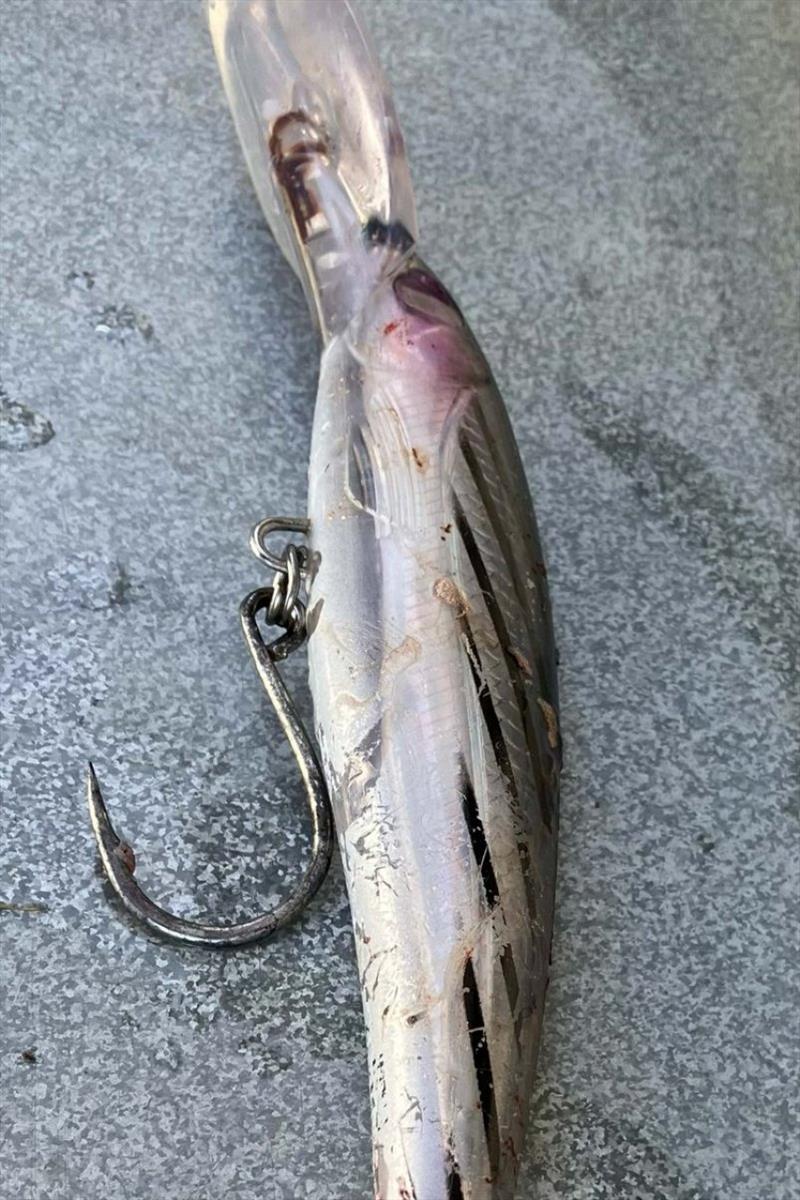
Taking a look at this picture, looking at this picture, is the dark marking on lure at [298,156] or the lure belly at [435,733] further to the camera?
the dark marking on lure at [298,156]

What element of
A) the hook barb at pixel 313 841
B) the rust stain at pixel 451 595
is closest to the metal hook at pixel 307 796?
the hook barb at pixel 313 841

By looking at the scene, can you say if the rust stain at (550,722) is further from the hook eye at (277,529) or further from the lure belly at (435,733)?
the hook eye at (277,529)

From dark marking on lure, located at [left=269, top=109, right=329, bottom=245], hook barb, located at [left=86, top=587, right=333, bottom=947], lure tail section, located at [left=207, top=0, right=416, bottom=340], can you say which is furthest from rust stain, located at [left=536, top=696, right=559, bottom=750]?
dark marking on lure, located at [left=269, top=109, right=329, bottom=245]

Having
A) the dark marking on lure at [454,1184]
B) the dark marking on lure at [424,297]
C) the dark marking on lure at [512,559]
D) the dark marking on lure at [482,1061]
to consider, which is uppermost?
the dark marking on lure at [424,297]

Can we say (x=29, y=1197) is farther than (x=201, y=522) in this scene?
No

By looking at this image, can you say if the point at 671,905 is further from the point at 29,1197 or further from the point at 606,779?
the point at 29,1197

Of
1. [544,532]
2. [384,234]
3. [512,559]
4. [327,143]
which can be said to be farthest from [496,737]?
[327,143]

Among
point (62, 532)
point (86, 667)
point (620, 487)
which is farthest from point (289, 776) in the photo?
point (620, 487)
